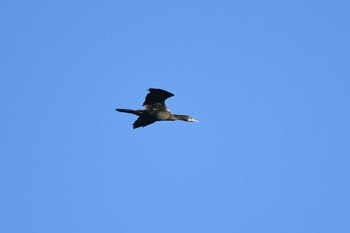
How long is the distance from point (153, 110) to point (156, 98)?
985mm

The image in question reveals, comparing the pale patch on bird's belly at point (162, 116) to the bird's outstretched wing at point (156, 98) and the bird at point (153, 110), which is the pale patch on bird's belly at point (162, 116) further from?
the bird's outstretched wing at point (156, 98)

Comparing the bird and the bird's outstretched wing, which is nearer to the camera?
the bird's outstretched wing

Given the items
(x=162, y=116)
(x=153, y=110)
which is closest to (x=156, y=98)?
(x=153, y=110)

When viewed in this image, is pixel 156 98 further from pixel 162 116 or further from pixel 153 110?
pixel 162 116

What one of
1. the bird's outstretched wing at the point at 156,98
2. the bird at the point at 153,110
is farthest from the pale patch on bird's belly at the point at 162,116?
the bird's outstretched wing at the point at 156,98

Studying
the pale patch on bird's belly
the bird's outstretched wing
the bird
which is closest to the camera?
the bird's outstretched wing

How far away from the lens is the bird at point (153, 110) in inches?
1711

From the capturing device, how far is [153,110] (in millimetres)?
44656

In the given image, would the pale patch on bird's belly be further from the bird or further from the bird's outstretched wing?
the bird's outstretched wing

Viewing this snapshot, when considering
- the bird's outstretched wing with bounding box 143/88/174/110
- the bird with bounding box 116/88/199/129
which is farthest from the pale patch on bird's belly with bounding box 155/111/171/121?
the bird's outstretched wing with bounding box 143/88/174/110

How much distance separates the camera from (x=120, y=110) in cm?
4428

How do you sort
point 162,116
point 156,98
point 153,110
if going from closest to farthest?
point 156,98
point 153,110
point 162,116

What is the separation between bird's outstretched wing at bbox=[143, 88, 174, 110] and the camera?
43.2m

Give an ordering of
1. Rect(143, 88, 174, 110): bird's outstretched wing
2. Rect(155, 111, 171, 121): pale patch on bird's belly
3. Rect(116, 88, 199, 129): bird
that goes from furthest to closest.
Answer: Rect(155, 111, 171, 121): pale patch on bird's belly
Rect(116, 88, 199, 129): bird
Rect(143, 88, 174, 110): bird's outstretched wing
